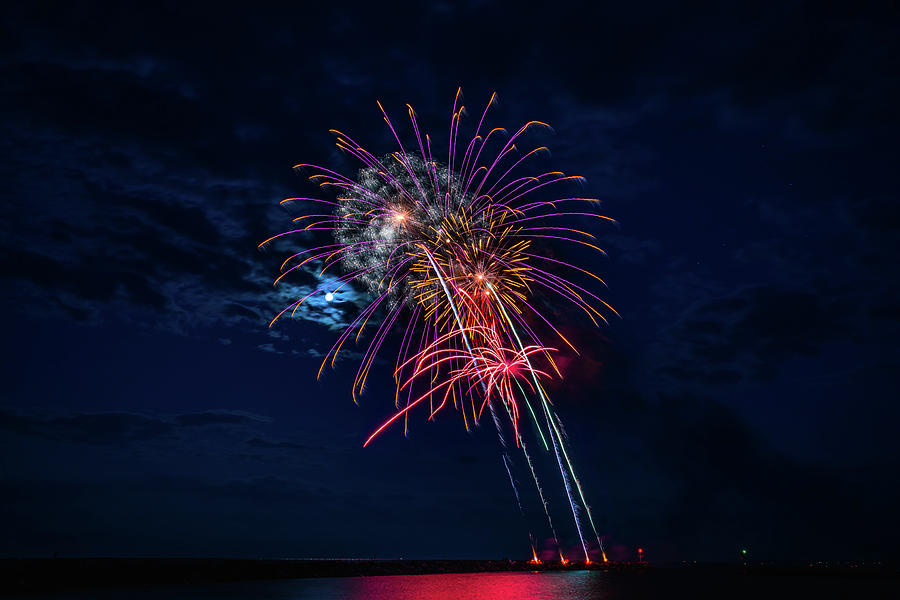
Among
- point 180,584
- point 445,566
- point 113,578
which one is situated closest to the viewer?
point 113,578

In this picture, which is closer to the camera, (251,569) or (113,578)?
(113,578)

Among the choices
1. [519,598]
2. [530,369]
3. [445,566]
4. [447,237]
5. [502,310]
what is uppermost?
[447,237]

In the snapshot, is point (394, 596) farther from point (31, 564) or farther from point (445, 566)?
point (445, 566)

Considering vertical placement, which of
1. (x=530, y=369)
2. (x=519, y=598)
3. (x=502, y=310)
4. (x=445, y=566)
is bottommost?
(x=519, y=598)

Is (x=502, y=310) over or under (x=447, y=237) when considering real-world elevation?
under

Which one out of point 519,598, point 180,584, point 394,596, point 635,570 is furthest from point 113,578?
point 635,570

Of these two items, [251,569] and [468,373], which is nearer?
[468,373]

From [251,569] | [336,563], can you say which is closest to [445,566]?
[336,563]

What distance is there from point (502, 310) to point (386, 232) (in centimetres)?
770

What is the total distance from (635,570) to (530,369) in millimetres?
91370

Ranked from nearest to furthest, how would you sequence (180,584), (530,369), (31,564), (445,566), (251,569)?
(530,369) < (31,564) < (180,584) < (251,569) < (445,566)

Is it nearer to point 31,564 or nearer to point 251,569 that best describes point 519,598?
point 251,569

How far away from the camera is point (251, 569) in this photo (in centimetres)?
4622

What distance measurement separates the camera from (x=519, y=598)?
96.7 feet
